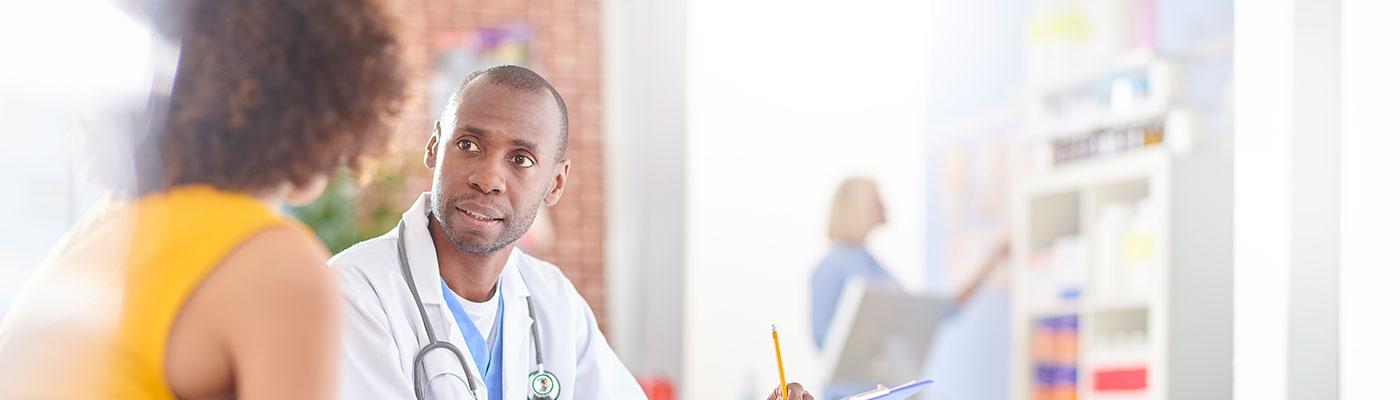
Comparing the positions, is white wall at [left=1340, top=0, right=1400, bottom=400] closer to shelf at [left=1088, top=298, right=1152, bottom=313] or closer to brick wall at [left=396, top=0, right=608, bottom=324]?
shelf at [left=1088, top=298, right=1152, bottom=313]

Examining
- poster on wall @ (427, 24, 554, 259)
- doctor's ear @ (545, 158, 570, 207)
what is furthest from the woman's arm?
poster on wall @ (427, 24, 554, 259)

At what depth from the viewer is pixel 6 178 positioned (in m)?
3.06

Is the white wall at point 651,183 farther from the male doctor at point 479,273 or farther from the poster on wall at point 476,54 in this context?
the male doctor at point 479,273

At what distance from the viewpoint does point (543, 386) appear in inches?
75.0

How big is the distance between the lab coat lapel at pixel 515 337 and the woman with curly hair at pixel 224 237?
905mm

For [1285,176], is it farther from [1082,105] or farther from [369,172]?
[369,172]

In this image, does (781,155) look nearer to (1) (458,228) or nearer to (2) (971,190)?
(2) (971,190)

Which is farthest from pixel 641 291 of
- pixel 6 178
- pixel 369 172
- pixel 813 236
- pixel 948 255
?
pixel 369 172

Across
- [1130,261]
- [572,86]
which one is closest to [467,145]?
[1130,261]

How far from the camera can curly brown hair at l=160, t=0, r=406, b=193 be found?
0.93 metres

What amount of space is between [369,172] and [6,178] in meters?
2.37

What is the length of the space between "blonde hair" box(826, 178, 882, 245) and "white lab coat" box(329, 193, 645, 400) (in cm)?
153

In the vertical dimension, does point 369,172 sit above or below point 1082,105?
below

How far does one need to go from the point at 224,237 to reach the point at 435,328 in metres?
0.89
